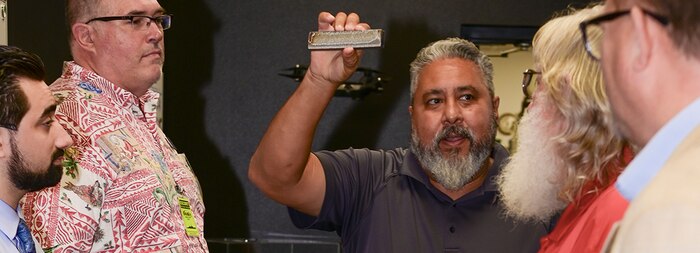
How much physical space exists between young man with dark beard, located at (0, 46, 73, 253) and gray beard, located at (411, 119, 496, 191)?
1.11m

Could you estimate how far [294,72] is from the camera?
5504 millimetres

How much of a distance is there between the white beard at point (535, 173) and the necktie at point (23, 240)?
1.05m

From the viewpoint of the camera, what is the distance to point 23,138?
1848 mm

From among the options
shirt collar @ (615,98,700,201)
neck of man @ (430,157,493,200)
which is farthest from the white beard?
shirt collar @ (615,98,700,201)

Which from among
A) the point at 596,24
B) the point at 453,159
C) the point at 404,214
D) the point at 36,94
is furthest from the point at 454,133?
the point at 596,24

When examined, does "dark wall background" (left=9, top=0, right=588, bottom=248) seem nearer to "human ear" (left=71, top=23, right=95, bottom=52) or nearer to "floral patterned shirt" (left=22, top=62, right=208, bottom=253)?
"human ear" (left=71, top=23, right=95, bottom=52)

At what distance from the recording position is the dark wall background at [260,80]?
5.69 meters

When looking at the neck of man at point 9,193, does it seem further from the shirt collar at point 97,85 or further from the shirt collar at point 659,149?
the shirt collar at point 659,149

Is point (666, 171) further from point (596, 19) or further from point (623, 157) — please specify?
point (623, 157)

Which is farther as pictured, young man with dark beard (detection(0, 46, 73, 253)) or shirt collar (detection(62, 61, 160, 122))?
shirt collar (detection(62, 61, 160, 122))

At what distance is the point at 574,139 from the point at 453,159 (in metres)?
0.87

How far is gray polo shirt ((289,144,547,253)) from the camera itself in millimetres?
2506

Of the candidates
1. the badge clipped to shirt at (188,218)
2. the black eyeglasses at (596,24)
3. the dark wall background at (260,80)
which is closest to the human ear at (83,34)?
the badge clipped to shirt at (188,218)

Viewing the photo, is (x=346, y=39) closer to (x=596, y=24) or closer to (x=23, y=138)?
(x=23, y=138)
